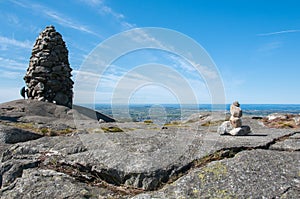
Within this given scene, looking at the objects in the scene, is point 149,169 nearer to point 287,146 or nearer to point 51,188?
point 51,188

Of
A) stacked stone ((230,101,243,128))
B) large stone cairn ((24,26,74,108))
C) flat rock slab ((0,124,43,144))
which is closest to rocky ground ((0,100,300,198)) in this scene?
flat rock slab ((0,124,43,144))

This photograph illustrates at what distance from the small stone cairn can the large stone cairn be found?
93.5 feet

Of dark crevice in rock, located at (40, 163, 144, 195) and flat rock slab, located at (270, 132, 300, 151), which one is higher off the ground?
flat rock slab, located at (270, 132, 300, 151)

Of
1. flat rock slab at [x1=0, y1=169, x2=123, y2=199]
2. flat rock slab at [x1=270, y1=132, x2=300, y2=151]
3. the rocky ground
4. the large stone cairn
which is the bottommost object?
flat rock slab at [x1=0, y1=169, x2=123, y2=199]

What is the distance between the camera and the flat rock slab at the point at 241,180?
4152 mm

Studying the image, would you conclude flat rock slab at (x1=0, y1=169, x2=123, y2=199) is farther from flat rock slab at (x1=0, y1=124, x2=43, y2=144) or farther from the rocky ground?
flat rock slab at (x1=0, y1=124, x2=43, y2=144)

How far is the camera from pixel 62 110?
96.9ft

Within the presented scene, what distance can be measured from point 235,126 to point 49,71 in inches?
1198

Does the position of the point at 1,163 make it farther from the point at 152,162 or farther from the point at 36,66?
the point at 36,66

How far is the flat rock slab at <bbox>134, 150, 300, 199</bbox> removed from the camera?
4.15m

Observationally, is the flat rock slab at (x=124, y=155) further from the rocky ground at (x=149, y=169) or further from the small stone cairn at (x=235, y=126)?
the small stone cairn at (x=235, y=126)

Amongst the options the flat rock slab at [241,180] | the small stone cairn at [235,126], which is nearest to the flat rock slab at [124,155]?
the flat rock slab at [241,180]

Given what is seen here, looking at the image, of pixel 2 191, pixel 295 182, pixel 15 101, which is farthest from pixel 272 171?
pixel 15 101

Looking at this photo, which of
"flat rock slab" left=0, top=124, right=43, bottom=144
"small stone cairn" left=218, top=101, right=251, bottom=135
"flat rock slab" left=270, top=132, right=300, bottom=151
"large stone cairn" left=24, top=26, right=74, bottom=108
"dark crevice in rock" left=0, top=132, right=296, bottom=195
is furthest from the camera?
"large stone cairn" left=24, top=26, right=74, bottom=108
